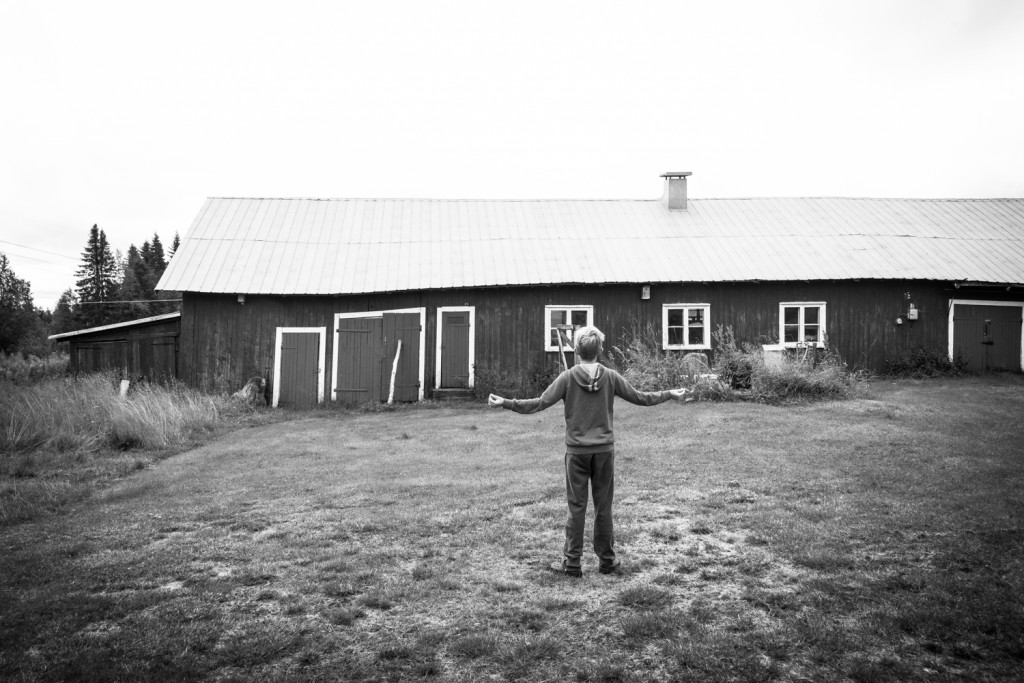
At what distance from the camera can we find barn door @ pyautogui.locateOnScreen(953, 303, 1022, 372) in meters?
19.8

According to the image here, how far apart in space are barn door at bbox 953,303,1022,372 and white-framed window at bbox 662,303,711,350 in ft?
24.5

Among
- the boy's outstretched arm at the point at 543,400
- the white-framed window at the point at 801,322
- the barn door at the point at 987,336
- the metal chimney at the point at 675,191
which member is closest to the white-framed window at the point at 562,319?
the white-framed window at the point at 801,322

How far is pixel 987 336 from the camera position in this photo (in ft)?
65.4

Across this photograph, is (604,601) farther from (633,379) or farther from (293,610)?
(633,379)

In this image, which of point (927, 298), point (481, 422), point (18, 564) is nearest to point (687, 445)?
point (481, 422)

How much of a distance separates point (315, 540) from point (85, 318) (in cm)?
6417

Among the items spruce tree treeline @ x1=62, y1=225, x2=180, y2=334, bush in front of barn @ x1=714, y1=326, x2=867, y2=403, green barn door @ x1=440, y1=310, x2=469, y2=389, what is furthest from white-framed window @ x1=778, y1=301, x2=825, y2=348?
spruce tree treeline @ x1=62, y1=225, x2=180, y2=334

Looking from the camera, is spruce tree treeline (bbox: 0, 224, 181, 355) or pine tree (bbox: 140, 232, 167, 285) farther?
pine tree (bbox: 140, 232, 167, 285)

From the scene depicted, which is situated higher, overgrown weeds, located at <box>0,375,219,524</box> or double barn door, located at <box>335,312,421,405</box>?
double barn door, located at <box>335,312,421,405</box>

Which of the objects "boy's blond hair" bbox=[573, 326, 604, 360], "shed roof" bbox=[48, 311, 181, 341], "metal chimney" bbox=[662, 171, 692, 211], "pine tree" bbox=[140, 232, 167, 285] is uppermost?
"pine tree" bbox=[140, 232, 167, 285]

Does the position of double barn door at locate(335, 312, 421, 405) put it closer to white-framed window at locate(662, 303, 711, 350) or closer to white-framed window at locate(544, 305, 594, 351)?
white-framed window at locate(544, 305, 594, 351)

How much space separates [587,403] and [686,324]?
15052 mm

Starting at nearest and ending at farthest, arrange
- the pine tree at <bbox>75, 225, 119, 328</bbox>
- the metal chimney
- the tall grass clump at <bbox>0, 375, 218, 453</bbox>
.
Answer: the tall grass clump at <bbox>0, 375, 218, 453</bbox> → the metal chimney → the pine tree at <bbox>75, 225, 119, 328</bbox>

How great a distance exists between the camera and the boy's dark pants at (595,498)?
5.38 metres
